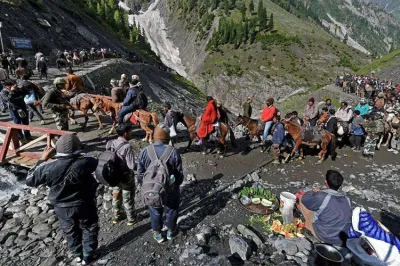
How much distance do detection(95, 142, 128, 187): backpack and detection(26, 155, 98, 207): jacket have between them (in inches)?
12.8

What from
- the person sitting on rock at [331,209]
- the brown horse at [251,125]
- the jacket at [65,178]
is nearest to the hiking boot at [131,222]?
the jacket at [65,178]

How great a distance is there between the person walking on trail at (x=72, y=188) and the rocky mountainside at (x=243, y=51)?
73739mm

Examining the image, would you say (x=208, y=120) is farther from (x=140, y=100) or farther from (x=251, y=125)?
(x=251, y=125)

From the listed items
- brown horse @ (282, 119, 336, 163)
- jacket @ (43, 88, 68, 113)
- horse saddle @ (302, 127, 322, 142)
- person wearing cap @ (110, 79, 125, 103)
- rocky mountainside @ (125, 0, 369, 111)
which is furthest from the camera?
rocky mountainside @ (125, 0, 369, 111)

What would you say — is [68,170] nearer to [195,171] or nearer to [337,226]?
[337,226]

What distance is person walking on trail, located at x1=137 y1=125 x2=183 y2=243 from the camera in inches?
189

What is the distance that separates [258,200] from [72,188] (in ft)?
15.6

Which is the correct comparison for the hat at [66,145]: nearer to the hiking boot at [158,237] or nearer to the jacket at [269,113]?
the hiking boot at [158,237]

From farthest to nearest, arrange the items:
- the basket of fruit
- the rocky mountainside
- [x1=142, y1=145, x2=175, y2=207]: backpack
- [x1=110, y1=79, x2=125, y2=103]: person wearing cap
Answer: the rocky mountainside
[x1=110, y1=79, x2=125, y2=103]: person wearing cap
the basket of fruit
[x1=142, y1=145, x2=175, y2=207]: backpack

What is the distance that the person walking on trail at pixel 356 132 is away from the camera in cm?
1189

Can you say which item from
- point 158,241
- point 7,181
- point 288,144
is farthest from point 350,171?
point 7,181

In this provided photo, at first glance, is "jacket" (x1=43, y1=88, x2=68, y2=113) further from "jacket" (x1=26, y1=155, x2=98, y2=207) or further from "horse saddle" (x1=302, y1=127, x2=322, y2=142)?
"horse saddle" (x1=302, y1=127, x2=322, y2=142)

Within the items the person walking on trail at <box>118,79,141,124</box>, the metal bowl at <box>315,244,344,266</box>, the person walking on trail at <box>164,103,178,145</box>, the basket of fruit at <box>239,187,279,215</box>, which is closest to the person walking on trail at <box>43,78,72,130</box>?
the person walking on trail at <box>118,79,141,124</box>

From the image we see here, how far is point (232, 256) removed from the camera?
529 centimetres
